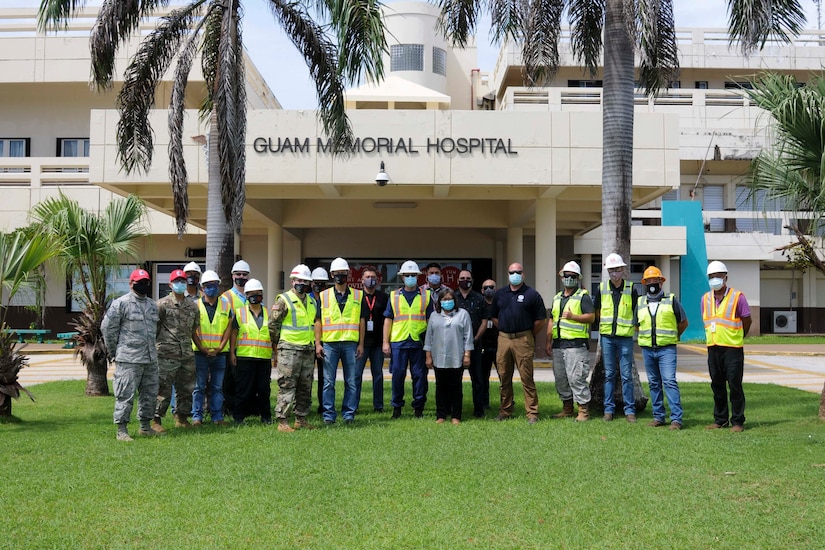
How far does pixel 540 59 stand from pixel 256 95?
17.0 m

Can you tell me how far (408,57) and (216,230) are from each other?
75.5 feet

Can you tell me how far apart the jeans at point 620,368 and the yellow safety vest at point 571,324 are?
1.14 ft

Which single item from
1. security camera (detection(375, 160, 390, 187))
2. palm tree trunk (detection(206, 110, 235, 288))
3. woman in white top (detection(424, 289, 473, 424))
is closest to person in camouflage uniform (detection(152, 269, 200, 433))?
palm tree trunk (detection(206, 110, 235, 288))

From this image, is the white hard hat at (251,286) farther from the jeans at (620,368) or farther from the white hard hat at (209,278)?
the jeans at (620,368)

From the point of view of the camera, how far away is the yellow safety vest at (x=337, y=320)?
9.91 metres

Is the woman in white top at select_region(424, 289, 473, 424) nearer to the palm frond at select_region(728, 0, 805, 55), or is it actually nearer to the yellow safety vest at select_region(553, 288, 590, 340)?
the yellow safety vest at select_region(553, 288, 590, 340)

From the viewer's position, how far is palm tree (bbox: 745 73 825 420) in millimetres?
9242

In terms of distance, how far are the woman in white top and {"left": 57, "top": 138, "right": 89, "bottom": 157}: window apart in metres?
24.5

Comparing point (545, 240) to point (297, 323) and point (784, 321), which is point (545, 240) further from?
point (784, 321)

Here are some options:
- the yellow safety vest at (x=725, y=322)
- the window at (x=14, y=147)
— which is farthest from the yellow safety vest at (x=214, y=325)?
the window at (x=14, y=147)

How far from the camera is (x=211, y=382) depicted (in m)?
9.97

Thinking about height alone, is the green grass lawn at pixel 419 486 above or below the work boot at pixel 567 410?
below

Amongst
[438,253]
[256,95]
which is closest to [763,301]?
[438,253]

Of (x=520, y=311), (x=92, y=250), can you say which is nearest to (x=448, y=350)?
(x=520, y=311)
